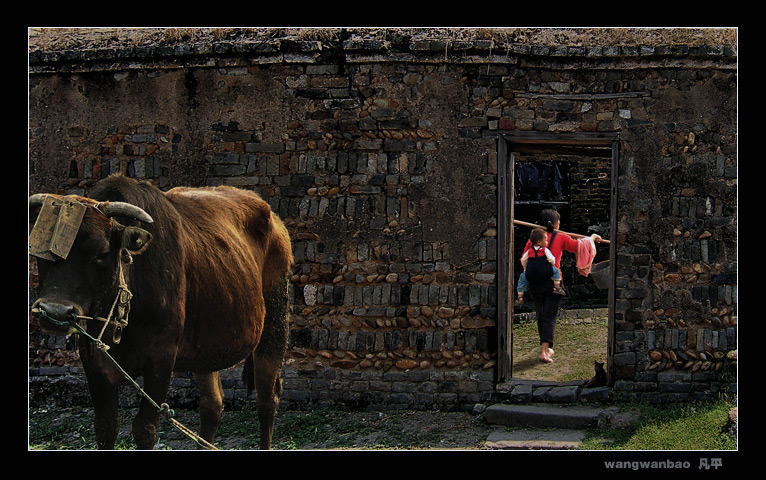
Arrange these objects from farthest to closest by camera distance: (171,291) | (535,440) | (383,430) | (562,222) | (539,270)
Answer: (562,222) < (539,270) < (383,430) < (535,440) < (171,291)

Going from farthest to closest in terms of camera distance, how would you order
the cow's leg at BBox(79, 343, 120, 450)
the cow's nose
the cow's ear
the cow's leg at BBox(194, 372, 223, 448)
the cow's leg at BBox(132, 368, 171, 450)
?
the cow's leg at BBox(194, 372, 223, 448)
the cow's leg at BBox(132, 368, 171, 450)
the cow's leg at BBox(79, 343, 120, 450)
the cow's ear
the cow's nose

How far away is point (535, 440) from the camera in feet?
21.7

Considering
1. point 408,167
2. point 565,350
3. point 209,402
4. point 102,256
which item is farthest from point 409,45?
point 565,350

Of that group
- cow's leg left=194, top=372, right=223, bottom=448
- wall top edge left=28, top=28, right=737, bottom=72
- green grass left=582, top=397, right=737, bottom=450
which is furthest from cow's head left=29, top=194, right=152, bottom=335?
green grass left=582, top=397, right=737, bottom=450

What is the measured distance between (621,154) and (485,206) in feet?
4.70

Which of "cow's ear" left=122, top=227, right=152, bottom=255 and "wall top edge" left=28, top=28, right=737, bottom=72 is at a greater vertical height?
"wall top edge" left=28, top=28, right=737, bottom=72

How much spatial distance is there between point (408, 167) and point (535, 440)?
2798 millimetres

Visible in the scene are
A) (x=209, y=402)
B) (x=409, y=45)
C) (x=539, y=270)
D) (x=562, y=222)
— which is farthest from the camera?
(x=562, y=222)

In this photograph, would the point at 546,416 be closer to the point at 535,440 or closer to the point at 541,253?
the point at 535,440

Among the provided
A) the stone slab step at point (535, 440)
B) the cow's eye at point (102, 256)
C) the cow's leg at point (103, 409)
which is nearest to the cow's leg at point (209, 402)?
the cow's leg at point (103, 409)

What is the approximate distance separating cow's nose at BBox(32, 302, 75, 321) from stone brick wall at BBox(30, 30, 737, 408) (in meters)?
3.36

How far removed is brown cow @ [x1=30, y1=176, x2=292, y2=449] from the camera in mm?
4383

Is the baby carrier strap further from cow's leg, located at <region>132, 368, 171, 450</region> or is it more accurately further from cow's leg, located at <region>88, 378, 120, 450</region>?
cow's leg, located at <region>88, 378, 120, 450</region>

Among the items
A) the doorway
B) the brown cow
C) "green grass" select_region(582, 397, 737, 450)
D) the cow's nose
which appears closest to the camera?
the cow's nose
